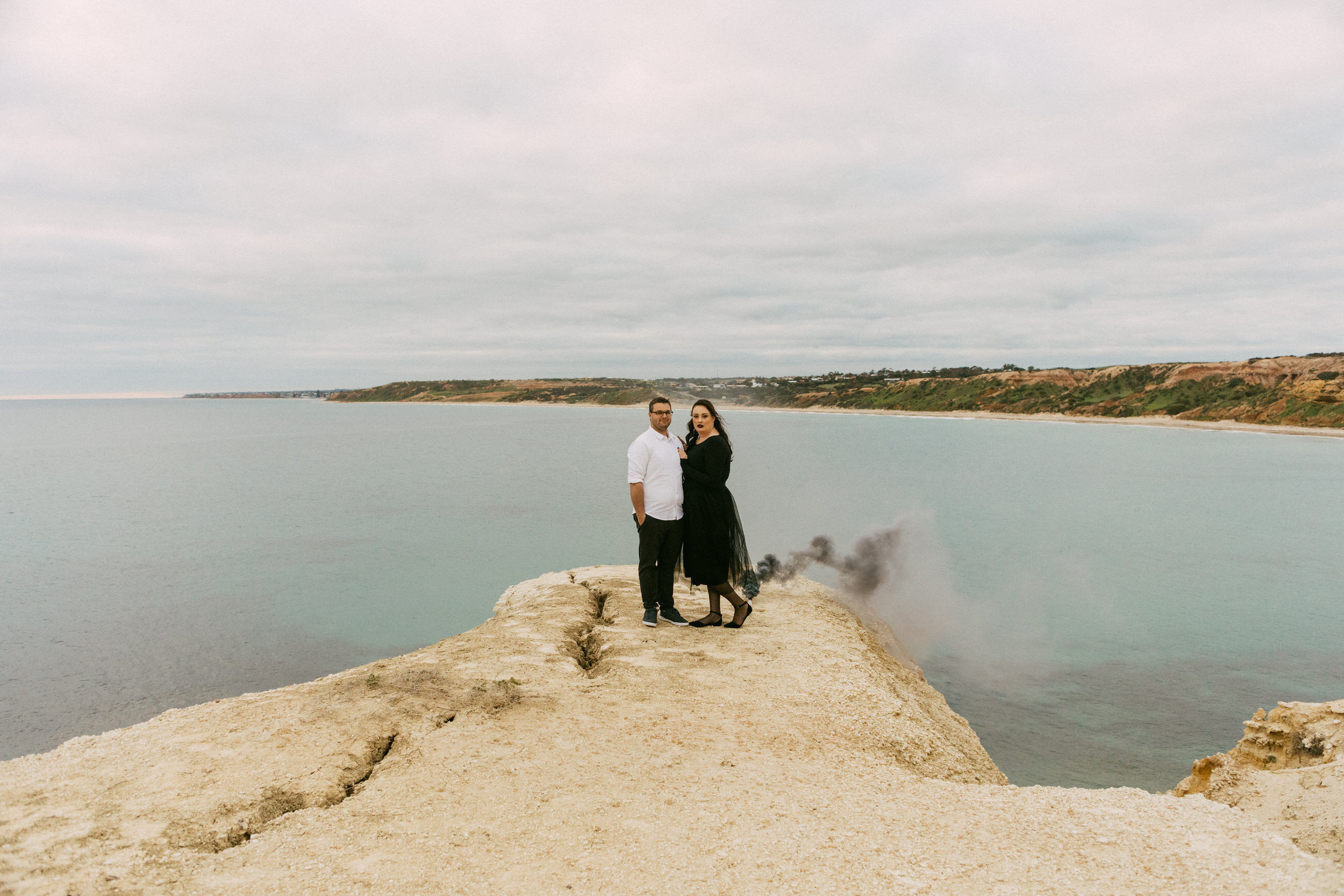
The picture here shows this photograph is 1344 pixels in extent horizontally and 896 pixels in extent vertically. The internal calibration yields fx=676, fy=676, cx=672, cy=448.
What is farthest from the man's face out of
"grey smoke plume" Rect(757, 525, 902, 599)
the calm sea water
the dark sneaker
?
the calm sea water

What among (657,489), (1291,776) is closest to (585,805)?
(657,489)

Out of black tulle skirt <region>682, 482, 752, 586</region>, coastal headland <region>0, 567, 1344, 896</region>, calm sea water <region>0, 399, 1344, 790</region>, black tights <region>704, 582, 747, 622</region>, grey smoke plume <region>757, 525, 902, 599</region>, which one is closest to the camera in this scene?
coastal headland <region>0, 567, 1344, 896</region>

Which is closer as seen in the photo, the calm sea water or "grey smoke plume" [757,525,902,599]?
the calm sea water

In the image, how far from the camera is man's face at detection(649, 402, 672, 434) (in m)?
7.61

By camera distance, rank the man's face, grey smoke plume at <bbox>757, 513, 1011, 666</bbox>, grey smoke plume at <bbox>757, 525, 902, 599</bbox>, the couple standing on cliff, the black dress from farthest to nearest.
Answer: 1. grey smoke plume at <bbox>757, 525, 902, 599</bbox>
2. grey smoke plume at <bbox>757, 513, 1011, 666</bbox>
3. the black dress
4. the couple standing on cliff
5. the man's face

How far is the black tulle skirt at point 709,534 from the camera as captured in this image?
26.3 feet

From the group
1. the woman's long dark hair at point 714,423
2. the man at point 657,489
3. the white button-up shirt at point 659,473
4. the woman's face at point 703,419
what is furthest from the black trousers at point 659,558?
the woman's face at point 703,419

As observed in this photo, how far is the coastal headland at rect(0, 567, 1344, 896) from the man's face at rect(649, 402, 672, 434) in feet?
8.71

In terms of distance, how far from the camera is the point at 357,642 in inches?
592

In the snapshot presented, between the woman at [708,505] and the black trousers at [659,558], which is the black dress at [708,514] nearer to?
the woman at [708,505]

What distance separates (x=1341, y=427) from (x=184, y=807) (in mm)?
98626

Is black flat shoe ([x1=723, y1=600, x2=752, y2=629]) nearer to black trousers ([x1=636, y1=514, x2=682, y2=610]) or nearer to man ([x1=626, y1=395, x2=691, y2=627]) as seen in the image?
black trousers ([x1=636, y1=514, x2=682, y2=610])

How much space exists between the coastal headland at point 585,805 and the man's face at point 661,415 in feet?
8.71

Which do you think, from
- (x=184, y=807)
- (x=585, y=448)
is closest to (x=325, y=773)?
(x=184, y=807)
